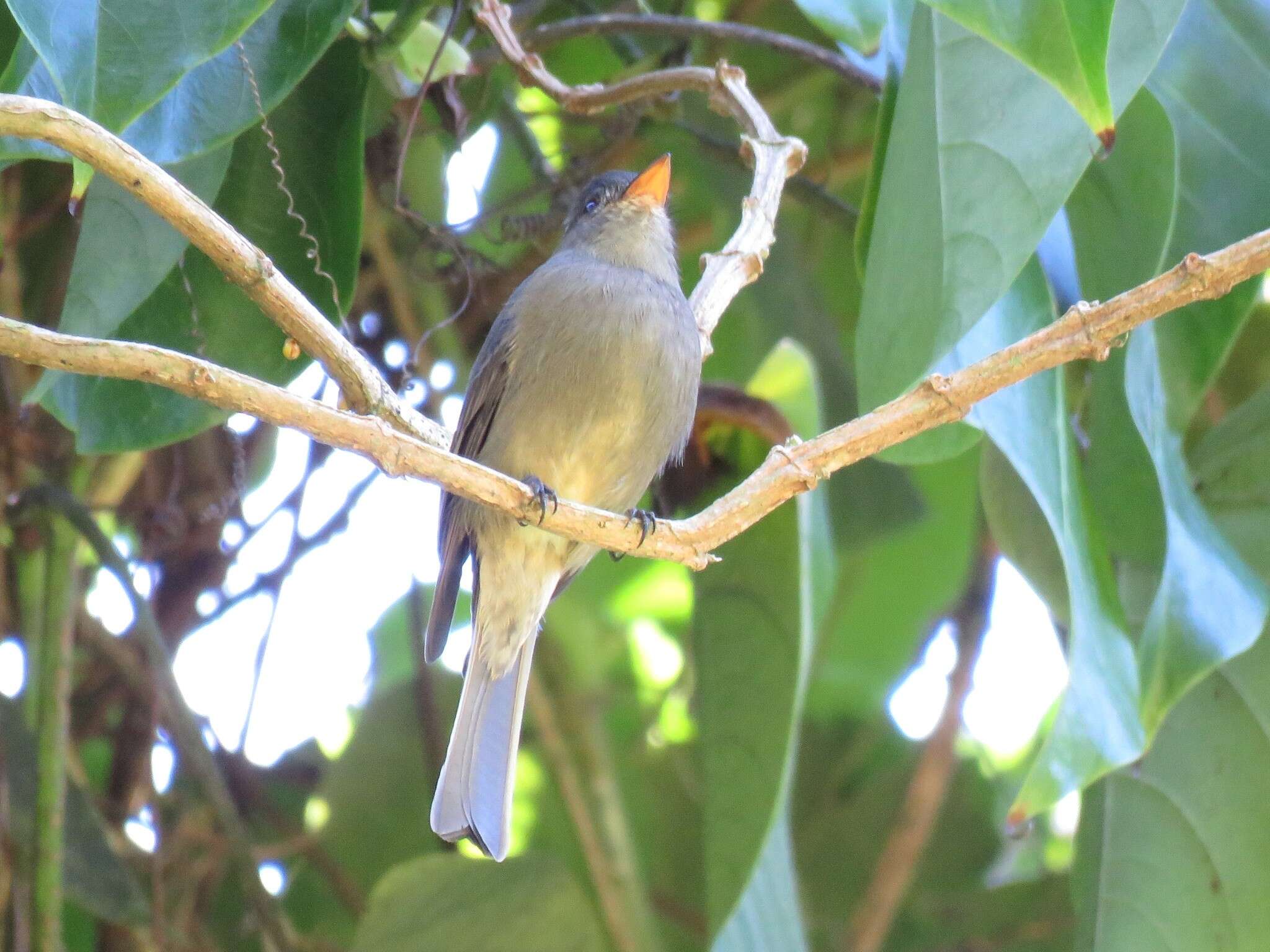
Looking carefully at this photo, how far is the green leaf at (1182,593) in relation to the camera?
190cm

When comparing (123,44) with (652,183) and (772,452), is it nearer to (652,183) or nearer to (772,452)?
(772,452)

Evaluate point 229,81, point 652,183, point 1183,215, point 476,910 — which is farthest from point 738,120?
point 476,910

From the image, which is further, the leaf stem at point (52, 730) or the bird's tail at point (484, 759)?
the leaf stem at point (52, 730)

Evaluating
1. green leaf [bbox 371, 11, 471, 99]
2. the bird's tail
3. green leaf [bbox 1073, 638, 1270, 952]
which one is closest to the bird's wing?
the bird's tail

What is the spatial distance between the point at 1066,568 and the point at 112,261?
4.35 ft

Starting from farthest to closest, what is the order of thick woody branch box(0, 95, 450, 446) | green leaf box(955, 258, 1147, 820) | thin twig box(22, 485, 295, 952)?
thin twig box(22, 485, 295, 952) < green leaf box(955, 258, 1147, 820) < thick woody branch box(0, 95, 450, 446)

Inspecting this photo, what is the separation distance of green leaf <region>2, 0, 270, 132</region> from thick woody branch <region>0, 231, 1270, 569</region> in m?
0.27

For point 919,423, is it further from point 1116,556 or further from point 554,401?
point 554,401

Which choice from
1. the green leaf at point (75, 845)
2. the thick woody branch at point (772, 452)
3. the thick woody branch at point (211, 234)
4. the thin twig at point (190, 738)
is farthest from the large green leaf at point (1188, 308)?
the green leaf at point (75, 845)

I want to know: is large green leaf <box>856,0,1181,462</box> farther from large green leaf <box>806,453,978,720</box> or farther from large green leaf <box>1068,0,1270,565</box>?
large green leaf <box>806,453,978,720</box>

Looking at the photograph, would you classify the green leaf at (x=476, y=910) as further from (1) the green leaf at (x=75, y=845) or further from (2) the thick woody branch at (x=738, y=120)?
(2) the thick woody branch at (x=738, y=120)

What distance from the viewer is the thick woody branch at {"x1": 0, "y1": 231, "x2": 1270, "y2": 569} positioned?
146cm

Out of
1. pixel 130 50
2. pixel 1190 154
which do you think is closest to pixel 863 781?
pixel 1190 154

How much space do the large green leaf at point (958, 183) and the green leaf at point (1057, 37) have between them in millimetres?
246
